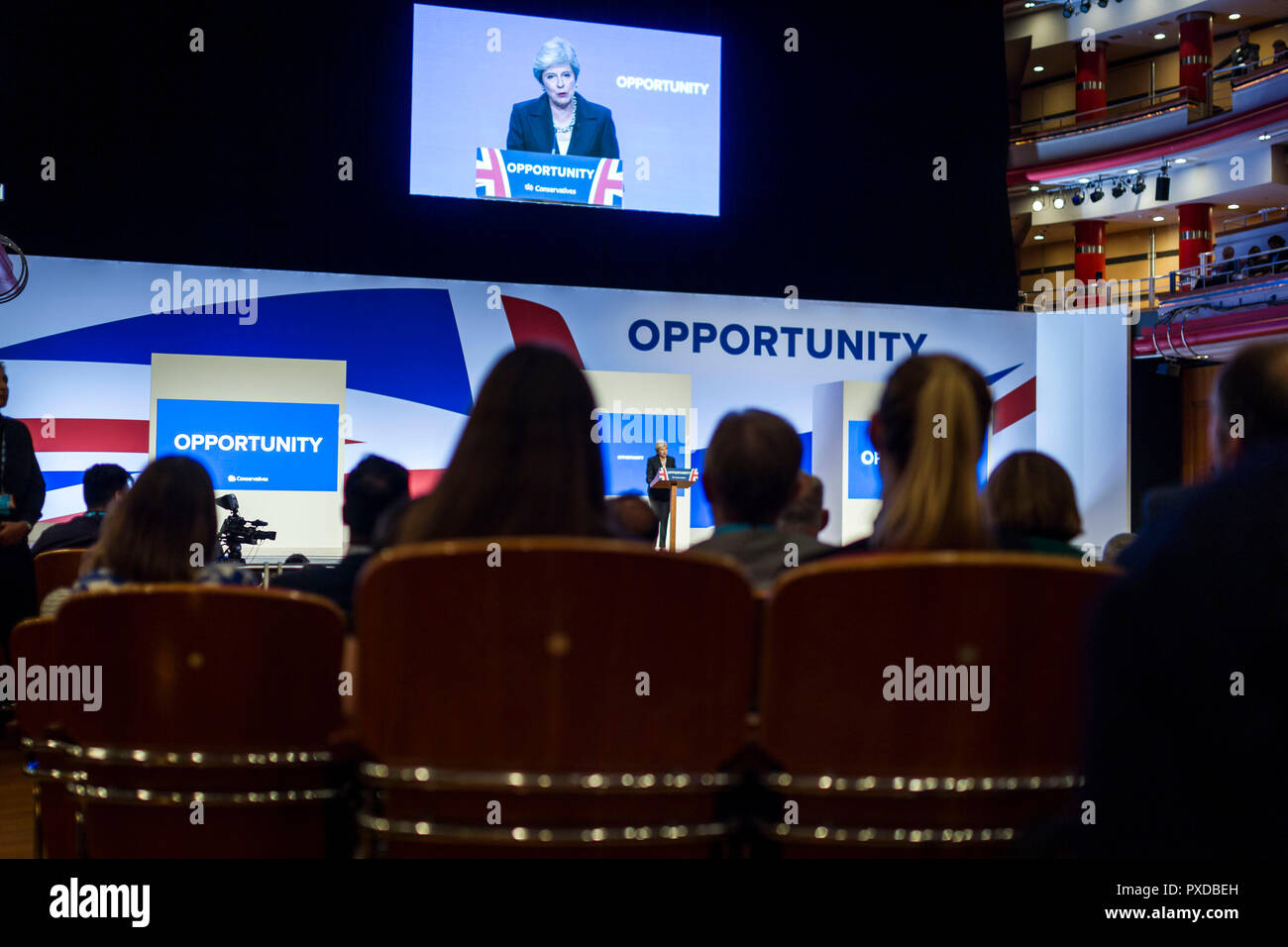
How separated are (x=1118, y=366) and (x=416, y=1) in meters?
7.42

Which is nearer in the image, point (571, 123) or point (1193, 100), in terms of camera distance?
point (571, 123)

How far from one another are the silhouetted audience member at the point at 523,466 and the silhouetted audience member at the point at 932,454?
1.41 ft

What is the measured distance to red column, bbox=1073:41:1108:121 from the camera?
1639 centimetres

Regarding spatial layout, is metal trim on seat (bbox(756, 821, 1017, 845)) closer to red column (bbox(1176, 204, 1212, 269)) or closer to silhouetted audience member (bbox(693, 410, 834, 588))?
silhouetted audience member (bbox(693, 410, 834, 588))

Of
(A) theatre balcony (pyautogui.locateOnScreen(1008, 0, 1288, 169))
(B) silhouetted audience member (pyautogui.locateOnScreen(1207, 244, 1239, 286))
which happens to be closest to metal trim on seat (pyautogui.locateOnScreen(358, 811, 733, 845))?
(B) silhouetted audience member (pyautogui.locateOnScreen(1207, 244, 1239, 286))

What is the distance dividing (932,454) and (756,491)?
60cm

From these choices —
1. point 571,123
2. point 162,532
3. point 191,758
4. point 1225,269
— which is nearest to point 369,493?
point 162,532

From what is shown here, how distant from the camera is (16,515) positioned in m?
4.10

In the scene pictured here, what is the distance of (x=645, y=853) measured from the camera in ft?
4.12

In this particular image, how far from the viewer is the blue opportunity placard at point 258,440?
23.7 ft

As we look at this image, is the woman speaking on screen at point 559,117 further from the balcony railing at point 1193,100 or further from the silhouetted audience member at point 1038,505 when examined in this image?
the balcony railing at point 1193,100

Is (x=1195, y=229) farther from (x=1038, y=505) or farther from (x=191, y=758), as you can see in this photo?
(x=191, y=758)

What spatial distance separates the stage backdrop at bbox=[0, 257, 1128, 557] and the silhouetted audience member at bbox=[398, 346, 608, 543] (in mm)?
5952

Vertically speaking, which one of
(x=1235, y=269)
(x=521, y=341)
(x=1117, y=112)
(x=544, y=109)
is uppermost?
(x=1117, y=112)
